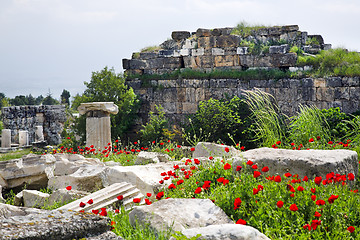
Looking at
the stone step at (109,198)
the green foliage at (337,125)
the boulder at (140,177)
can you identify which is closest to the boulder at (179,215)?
the stone step at (109,198)

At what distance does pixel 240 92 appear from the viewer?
42.8 feet

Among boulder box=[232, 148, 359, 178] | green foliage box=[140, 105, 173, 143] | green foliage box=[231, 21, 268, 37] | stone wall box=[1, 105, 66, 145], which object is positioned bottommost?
stone wall box=[1, 105, 66, 145]

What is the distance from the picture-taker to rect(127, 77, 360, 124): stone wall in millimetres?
11820

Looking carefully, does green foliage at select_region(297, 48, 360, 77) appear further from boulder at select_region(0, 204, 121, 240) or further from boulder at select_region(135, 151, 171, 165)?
boulder at select_region(0, 204, 121, 240)

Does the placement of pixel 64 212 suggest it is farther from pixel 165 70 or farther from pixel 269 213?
pixel 165 70

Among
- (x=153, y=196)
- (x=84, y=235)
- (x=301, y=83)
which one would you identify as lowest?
(x=153, y=196)

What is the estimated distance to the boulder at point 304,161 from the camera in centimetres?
494

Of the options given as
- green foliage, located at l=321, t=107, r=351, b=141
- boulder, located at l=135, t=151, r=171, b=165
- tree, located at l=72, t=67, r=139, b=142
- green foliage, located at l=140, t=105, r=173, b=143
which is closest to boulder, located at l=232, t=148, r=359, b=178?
boulder, located at l=135, t=151, r=171, b=165

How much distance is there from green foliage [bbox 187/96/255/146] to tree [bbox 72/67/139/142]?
8.37 ft

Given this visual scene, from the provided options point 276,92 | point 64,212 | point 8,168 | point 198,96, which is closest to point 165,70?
point 198,96

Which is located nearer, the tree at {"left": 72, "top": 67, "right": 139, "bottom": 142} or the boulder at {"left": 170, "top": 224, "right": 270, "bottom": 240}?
the boulder at {"left": 170, "top": 224, "right": 270, "bottom": 240}

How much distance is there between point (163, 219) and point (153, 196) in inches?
80.1

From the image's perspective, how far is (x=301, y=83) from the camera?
12.3 m

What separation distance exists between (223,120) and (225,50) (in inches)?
106
